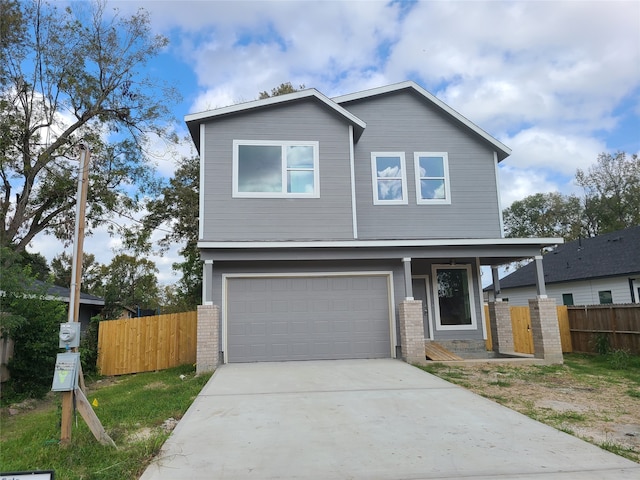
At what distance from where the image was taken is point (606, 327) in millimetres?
12562

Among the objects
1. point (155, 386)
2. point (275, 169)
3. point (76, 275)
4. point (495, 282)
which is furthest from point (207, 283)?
point (495, 282)

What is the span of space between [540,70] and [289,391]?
1386cm

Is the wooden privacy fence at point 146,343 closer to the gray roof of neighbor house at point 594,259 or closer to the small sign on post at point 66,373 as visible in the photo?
the small sign on post at point 66,373

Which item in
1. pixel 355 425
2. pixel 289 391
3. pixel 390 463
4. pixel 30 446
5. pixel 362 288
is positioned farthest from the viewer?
pixel 362 288

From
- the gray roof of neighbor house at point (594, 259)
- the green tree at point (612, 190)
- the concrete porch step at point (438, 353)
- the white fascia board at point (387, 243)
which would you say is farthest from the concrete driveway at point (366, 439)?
the green tree at point (612, 190)

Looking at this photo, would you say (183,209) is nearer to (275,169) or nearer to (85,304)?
(85,304)

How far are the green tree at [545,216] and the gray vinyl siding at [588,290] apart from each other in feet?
52.7

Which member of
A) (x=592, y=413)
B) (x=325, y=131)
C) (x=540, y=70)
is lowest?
(x=592, y=413)

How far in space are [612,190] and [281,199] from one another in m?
32.7

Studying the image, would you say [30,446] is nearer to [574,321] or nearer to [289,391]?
[289,391]

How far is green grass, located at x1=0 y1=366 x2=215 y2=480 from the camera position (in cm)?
411

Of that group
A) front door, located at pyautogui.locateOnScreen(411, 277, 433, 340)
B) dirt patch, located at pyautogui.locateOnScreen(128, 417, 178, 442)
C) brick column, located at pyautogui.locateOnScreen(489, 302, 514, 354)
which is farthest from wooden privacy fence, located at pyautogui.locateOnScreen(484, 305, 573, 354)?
dirt patch, located at pyautogui.locateOnScreen(128, 417, 178, 442)

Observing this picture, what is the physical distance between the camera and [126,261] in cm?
3875

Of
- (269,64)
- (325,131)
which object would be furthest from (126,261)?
(325,131)
